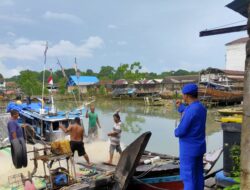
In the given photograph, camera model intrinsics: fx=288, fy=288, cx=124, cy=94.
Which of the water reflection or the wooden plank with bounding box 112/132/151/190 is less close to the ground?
the wooden plank with bounding box 112/132/151/190

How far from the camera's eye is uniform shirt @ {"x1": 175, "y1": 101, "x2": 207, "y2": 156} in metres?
3.84

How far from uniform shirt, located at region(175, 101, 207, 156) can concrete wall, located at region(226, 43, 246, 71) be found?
169ft

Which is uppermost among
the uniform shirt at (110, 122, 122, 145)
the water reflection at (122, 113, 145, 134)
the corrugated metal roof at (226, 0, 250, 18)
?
the corrugated metal roof at (226, 0, 250, 18)

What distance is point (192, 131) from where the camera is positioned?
3873 millimetres

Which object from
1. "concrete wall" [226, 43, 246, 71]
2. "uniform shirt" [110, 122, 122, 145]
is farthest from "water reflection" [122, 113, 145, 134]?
"concrete wall" [226, 43, 246, 71]

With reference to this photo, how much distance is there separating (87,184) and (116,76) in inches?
2959

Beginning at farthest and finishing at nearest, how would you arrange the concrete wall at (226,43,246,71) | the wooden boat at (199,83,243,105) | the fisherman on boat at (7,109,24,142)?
the concrete wall at (226,43,246,71), the wooden boat at (199,83,243,105), the fisherman on boat at (7,109,24,142)

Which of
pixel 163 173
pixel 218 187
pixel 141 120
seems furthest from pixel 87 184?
pixel 141 120

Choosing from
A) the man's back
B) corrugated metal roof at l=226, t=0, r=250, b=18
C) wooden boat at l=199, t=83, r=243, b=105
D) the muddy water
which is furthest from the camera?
wooden boat at l=199, t=83, r=243, b=105

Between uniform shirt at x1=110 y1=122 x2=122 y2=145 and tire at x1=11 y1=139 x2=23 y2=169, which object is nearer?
tire at x1=11 y1=139 x2=23 y2=169

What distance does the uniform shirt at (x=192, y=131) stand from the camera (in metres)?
3.84

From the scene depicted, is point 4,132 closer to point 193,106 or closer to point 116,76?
point 193,106

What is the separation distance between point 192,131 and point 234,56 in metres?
53.9

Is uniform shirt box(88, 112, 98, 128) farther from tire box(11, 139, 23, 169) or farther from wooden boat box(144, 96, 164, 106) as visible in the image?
wooden boat box(144, 96, 164, 106)
